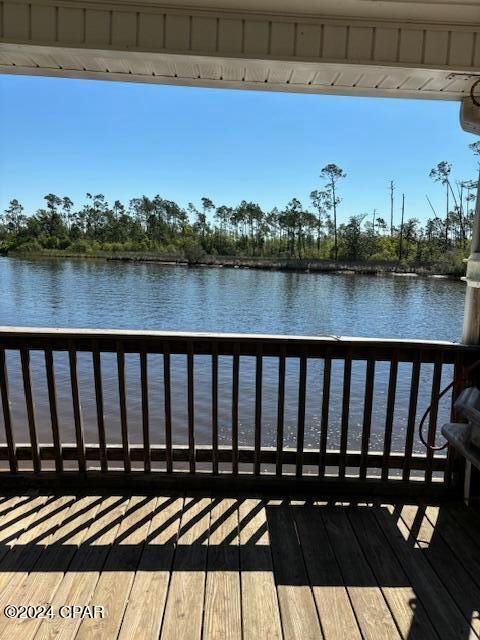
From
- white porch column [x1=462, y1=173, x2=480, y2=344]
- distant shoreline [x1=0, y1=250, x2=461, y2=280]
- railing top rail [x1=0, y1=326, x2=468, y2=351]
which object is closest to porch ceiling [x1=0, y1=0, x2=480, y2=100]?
white porch column [x1=462, y1=173, x2=480, y2=344]

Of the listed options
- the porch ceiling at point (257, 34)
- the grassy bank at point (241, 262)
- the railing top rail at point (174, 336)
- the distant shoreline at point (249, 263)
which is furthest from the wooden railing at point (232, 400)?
the grassy bank at point (241, 262)

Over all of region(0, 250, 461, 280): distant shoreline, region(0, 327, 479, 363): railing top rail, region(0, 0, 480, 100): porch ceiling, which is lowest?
region(0, 250, 461, 280): distant shoreline

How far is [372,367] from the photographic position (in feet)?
7.54

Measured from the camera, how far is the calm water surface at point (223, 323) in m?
5.52

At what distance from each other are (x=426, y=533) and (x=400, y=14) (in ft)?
7.54

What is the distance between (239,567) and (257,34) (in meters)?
2.27

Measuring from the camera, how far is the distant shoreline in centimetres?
3566

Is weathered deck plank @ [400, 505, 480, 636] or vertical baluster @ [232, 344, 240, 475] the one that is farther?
vertical baluster @ [232, 344, 240, 475]

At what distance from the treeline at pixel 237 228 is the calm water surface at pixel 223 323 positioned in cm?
1175

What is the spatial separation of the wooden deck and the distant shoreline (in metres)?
32.9

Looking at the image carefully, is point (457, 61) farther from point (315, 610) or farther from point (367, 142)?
point (367, 142)

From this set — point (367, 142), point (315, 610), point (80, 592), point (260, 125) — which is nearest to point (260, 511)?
point (315, 610)

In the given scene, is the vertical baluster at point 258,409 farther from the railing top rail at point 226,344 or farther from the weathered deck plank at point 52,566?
the weathered deck plank at point 52,566

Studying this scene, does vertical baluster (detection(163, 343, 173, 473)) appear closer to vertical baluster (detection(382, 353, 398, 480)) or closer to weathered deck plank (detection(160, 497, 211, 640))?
weathered deck plank (detection(160, 497, 211, 640))
